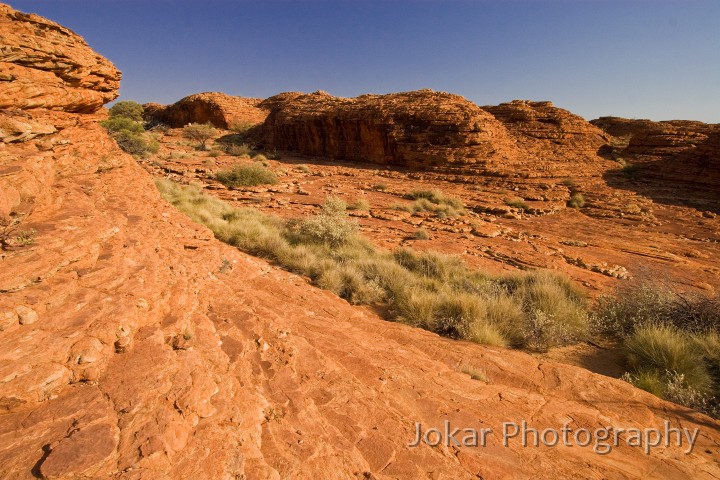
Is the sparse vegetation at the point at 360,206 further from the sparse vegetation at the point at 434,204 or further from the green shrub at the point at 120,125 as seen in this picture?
the green shrub at the point at 120,125

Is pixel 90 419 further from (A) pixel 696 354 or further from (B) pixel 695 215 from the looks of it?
(B) pixel 695 215

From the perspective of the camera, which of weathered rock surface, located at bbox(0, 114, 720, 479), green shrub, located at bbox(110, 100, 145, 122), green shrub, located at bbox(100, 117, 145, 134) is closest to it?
weathered rock surface, located at bbox(0, 114, 720, 479)

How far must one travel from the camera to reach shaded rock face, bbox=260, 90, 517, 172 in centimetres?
2305

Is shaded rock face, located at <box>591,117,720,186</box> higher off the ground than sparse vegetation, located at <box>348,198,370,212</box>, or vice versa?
shaded rock face, located at <box>591,117,720,186</box>

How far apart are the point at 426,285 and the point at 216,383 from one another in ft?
14.5

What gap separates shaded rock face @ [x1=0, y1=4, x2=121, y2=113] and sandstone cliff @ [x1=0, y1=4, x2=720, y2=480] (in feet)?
2.91

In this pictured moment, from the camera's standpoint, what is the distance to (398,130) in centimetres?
2497

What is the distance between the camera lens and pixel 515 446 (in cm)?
275

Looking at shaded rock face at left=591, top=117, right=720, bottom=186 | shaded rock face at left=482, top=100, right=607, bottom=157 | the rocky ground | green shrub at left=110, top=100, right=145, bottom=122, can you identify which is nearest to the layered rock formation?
shaded rock face at left=482, top=100, right=607, bottom=157

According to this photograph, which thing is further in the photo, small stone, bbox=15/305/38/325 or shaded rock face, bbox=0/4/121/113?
shaded rock face, bbox=0/4/121/113

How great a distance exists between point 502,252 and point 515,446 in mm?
7521

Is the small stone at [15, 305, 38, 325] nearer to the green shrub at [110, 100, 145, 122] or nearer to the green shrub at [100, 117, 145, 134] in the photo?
the green shrub at [100, 117, 145, 134]

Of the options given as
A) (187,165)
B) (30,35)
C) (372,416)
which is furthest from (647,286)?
(187,165)

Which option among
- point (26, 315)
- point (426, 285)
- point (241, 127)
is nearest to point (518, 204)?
point (426, 285)
